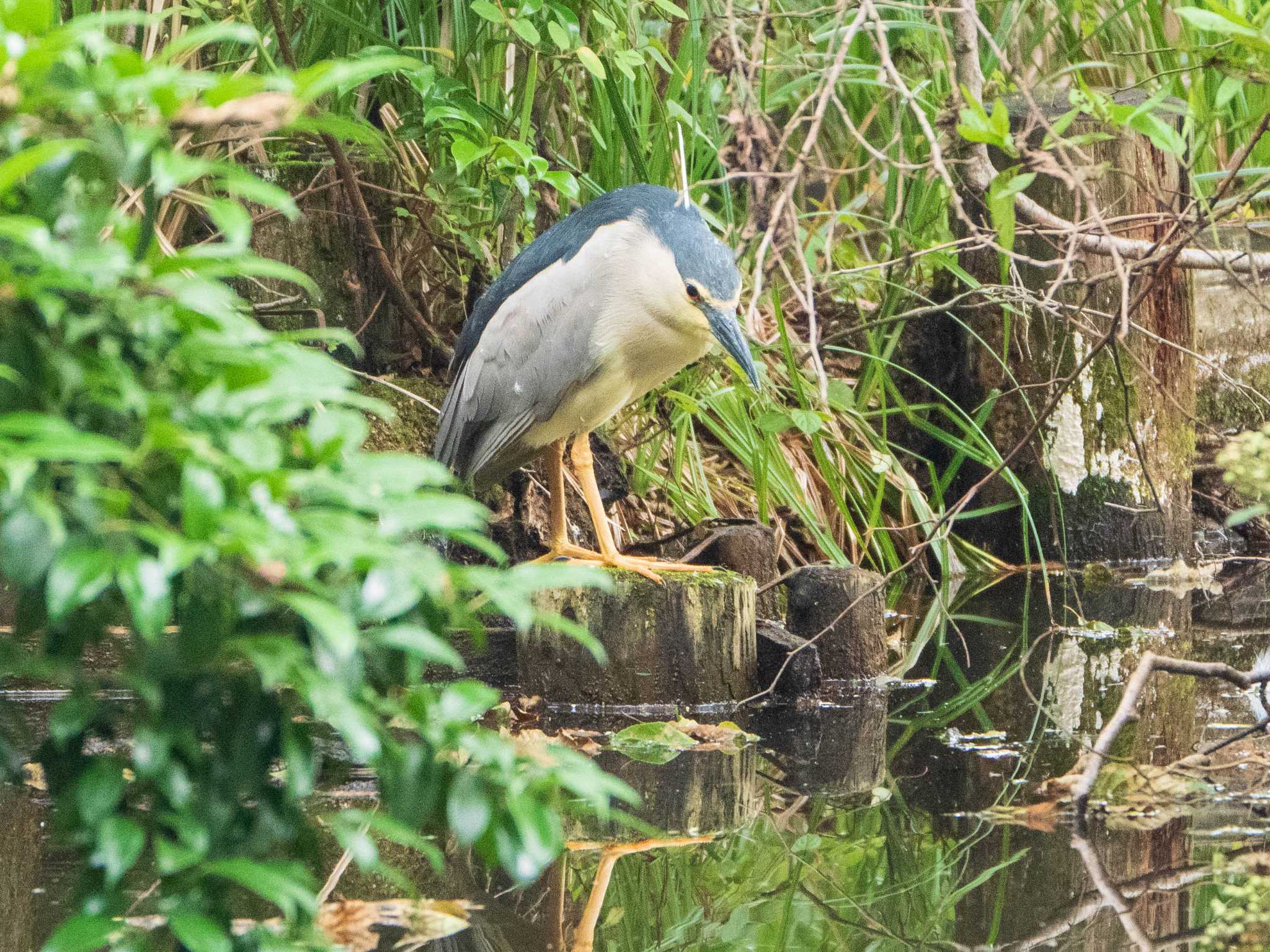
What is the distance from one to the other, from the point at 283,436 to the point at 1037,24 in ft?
16.0

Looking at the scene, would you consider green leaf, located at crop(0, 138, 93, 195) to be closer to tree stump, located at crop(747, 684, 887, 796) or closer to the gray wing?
tree stump, located at crop(747, 684, 887, 796)

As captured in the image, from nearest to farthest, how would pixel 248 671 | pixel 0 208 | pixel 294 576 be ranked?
pixel 294 576 → pixel 0 208 → pixel 248 671

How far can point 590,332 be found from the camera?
3736mm

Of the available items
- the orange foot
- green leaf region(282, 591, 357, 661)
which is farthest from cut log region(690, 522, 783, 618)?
green leaf region(282, 591, 357, 661)

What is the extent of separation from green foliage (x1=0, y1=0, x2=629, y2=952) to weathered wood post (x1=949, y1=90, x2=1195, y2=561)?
4526mm

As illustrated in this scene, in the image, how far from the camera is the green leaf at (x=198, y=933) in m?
1.07

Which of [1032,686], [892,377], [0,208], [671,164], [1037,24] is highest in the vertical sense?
[1037,24]

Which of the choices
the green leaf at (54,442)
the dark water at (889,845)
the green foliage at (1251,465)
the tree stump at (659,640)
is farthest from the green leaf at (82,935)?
the tree stump at (659,640)

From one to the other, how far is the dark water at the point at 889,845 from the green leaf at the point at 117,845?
95cm

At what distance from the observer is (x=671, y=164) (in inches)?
186

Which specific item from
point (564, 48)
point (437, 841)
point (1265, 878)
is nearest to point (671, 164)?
point (564, 48)

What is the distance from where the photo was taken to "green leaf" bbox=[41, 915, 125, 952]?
1059mm

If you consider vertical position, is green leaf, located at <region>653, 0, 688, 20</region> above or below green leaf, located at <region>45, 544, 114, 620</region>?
above

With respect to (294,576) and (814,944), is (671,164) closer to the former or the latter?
(814,944)
